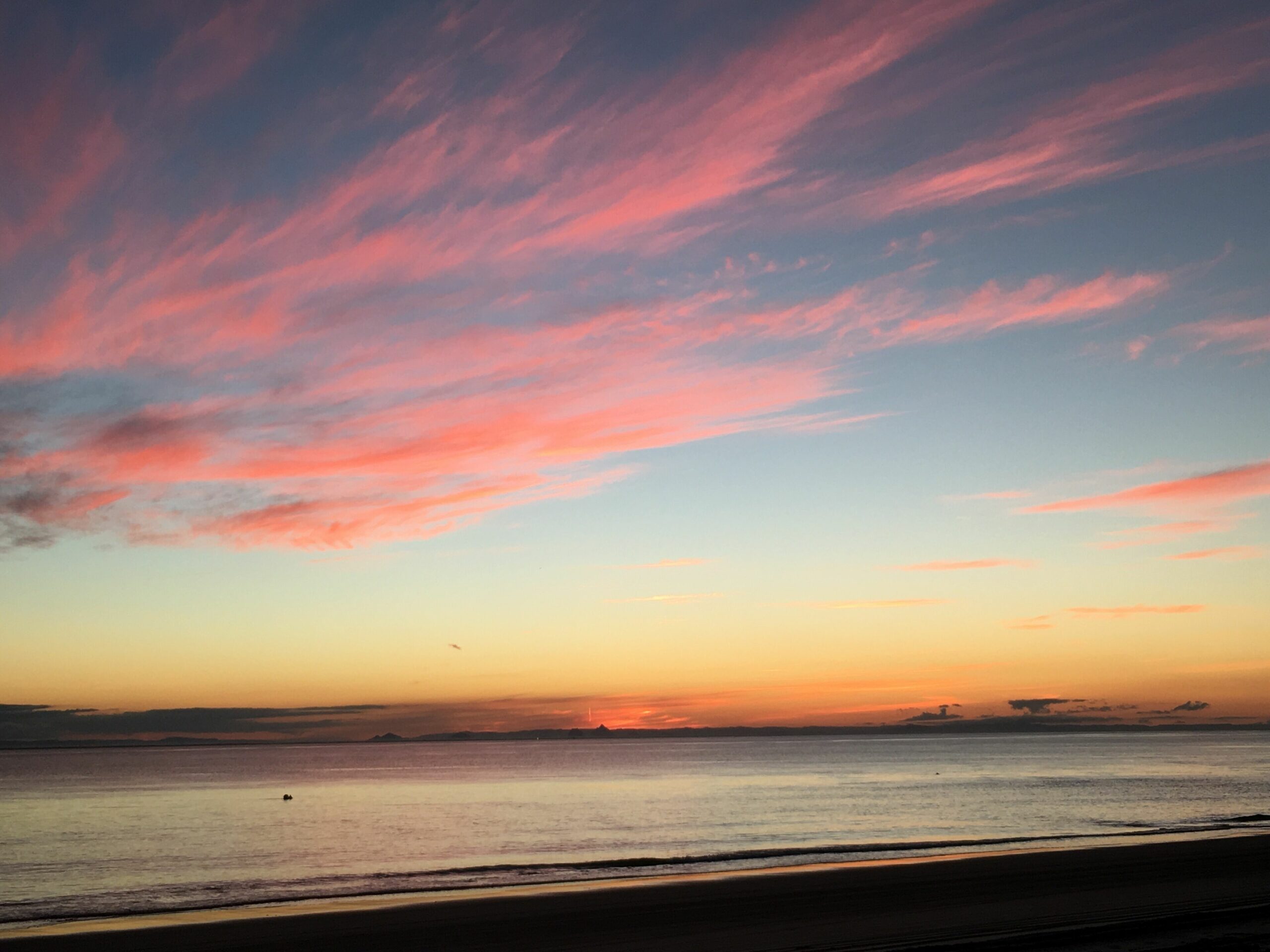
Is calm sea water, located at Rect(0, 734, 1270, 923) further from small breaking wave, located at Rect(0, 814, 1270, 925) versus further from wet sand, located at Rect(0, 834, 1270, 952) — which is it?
wet sand, located at Rect(0, 834, 1270, 952)

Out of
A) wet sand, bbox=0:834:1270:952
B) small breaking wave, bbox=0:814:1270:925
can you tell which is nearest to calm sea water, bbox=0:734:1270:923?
small breaking wave, bbox=0:814:1270:925

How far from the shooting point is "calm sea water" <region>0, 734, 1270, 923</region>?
33.0 metres

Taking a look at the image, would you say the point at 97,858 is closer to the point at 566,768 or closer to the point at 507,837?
the point at 507,837

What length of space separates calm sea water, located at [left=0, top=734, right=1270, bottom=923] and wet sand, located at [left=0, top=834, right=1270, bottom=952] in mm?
5835

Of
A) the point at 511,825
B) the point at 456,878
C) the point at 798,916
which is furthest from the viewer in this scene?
the point at 511,825

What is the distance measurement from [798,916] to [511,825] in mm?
38520

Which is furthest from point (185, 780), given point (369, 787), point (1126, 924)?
point (1126, 924)

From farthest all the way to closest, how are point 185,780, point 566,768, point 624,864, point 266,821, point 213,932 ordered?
point 566,768 < point 185,780 < point 266,821 < point 624,864 < point 213,932

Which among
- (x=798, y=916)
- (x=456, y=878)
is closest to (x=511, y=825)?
(x=456, y=878)

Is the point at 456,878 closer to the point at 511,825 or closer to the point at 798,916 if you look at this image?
the point at 798,916

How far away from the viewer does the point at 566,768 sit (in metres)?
157

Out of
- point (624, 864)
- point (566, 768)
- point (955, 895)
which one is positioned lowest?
point (566, 768)

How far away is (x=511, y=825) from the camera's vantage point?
5528cm

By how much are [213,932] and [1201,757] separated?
178 meters
